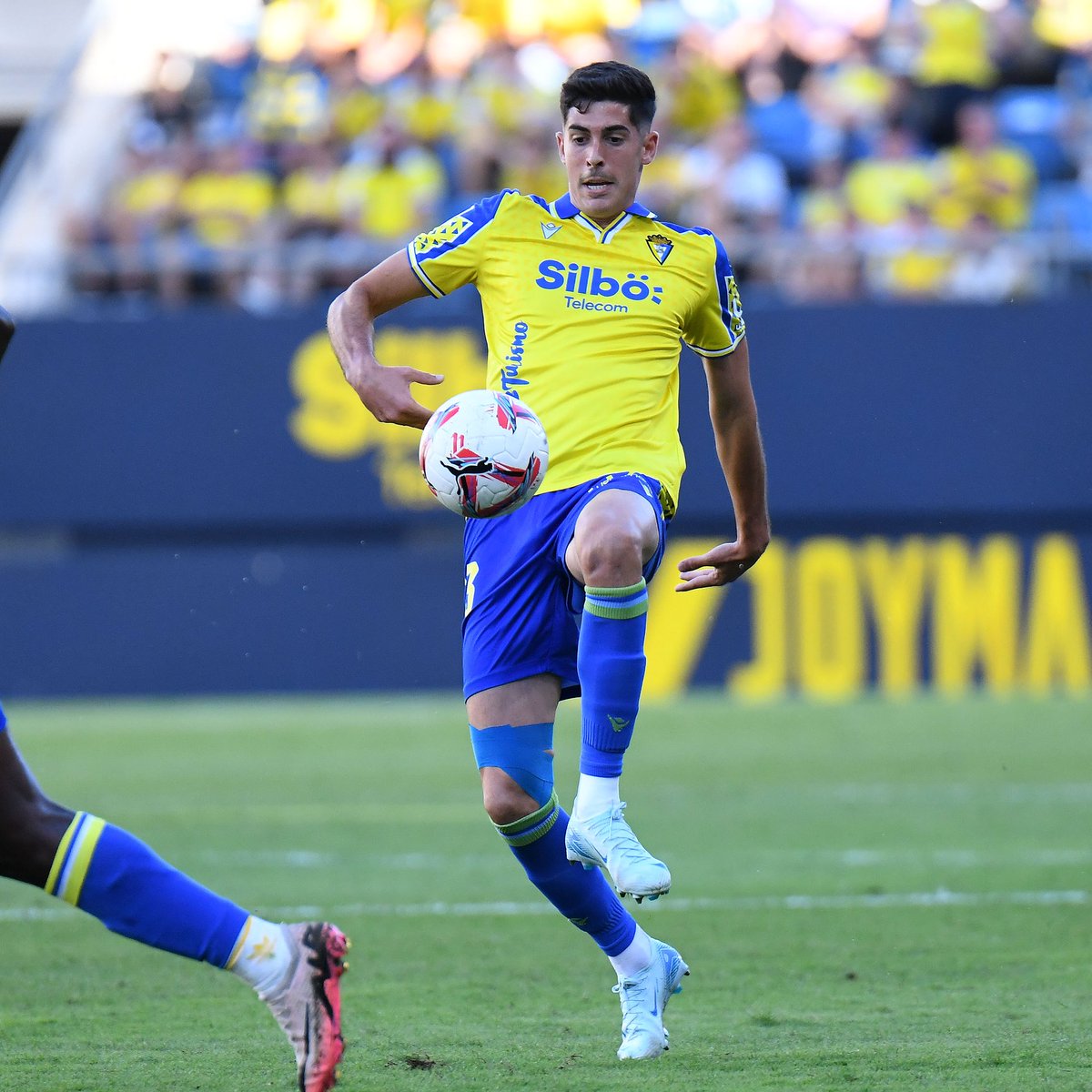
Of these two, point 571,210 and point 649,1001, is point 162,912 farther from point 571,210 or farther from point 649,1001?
point 571,210

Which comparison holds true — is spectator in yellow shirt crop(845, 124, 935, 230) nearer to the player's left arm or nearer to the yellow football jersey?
the player's left arm

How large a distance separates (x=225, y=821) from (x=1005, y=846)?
3.56 m

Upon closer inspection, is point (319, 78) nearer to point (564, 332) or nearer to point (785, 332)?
point (785, 332)

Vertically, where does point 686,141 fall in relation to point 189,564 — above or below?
above

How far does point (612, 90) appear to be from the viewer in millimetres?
4852

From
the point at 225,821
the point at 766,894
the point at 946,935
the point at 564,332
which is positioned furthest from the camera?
the point at 225,821

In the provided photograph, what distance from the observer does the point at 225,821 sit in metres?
→ 9.20

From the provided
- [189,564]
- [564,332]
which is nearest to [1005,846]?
[564,332]

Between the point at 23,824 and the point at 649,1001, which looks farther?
the point at 649,1001

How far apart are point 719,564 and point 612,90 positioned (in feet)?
4.18

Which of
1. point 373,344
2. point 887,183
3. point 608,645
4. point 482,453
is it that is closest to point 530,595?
point 608,645

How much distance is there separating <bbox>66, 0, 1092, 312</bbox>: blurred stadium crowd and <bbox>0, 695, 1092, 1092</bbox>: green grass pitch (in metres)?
Answer: 3.85

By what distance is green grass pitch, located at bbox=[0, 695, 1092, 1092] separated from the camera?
14.8ft

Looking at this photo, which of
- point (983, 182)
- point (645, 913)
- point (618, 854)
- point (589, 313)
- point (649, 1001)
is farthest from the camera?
point (983, 182)
